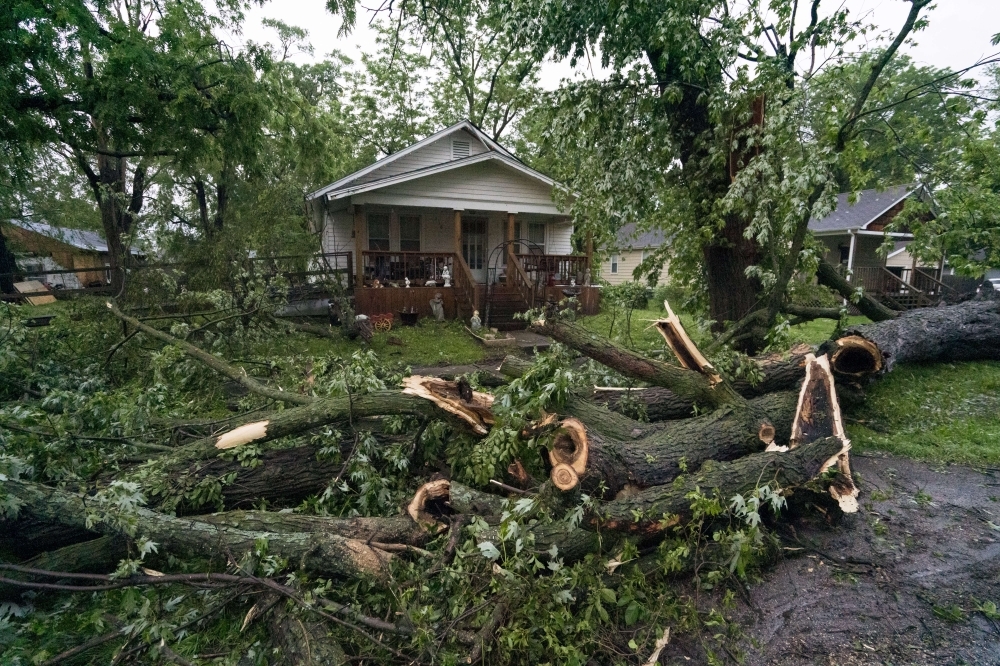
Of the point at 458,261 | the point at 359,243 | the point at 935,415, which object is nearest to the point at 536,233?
the point at 458,261

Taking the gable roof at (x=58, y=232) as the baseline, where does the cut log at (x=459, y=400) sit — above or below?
below

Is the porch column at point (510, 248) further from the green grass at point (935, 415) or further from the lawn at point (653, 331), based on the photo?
the green grass at point (935, 415)

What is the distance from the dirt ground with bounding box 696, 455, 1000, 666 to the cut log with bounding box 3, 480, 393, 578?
1.68 metres

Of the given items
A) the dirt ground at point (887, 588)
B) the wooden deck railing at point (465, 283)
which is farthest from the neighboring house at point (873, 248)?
the dirt ground at point (887, 588)

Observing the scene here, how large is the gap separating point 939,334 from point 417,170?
10618 millimetres

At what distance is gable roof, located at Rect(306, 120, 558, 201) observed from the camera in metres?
12.1

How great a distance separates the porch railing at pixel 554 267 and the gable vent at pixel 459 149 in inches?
142

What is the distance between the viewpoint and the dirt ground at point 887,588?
2.34 meters

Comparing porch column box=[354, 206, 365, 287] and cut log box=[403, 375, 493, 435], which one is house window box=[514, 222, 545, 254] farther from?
cut log box=[403, 375, 493, 435]

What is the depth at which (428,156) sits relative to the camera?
14.5 meters

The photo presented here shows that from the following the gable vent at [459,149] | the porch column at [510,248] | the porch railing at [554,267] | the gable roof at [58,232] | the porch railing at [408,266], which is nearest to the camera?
the porch railing at [408,266]

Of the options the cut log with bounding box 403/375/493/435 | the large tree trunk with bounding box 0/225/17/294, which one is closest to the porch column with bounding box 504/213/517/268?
the cut log with bounding box 403/375/493/435

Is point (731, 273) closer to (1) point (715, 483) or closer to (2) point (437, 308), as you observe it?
(1) point (715, 483)

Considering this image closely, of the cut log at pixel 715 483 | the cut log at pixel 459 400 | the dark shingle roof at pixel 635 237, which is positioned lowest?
the cut log at pixel 715 483
